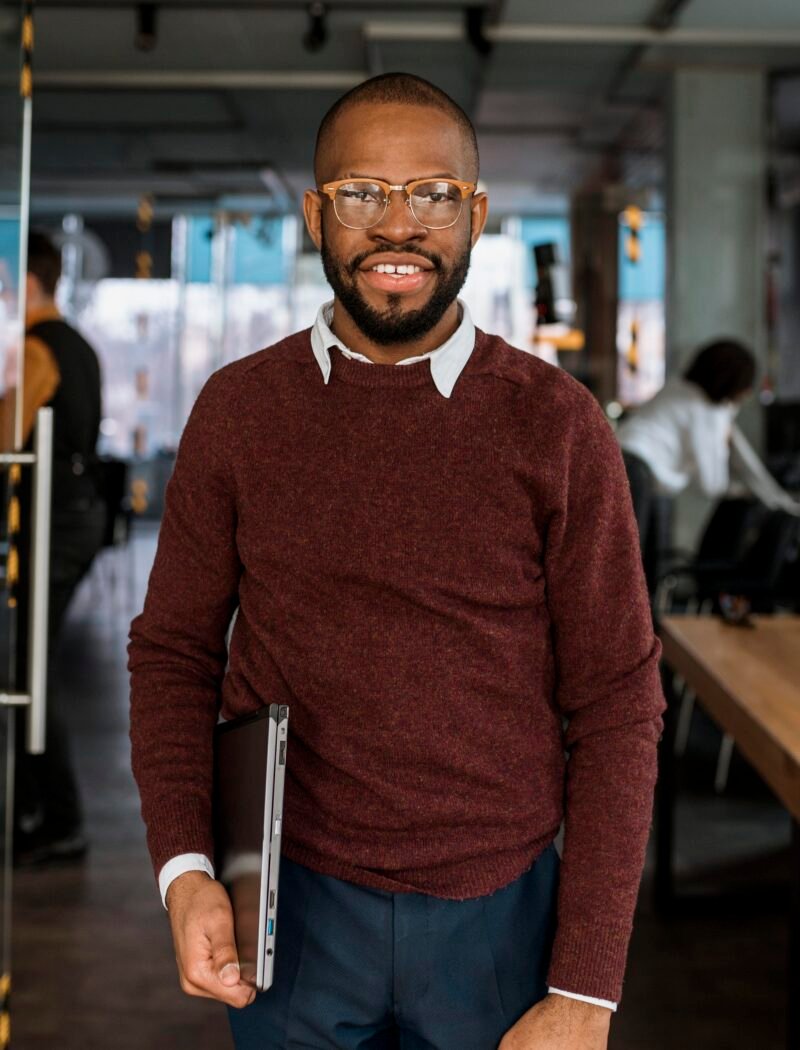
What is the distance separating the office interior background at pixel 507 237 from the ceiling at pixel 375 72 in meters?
0.02

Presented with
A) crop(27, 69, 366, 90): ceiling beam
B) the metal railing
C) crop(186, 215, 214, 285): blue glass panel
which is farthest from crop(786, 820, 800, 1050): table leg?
crop(186, 215, 214, 285): blue glass panel

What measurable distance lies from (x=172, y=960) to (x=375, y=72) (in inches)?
223

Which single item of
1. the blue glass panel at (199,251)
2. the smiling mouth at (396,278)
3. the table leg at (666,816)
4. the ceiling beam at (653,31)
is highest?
the ceiling beam at (653,31)

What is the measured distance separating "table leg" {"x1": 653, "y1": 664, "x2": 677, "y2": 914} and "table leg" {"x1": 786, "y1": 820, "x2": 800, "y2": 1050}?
3.91 feet

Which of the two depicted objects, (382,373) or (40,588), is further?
(40,588)

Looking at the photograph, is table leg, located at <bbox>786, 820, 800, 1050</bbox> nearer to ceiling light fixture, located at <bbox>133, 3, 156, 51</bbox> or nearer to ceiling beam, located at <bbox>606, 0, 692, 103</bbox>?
ceiling beam, located at <bbox>606, 0, 692, 103</bbox>

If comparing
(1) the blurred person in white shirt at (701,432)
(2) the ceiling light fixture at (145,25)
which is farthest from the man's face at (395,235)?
(2) the ceiling light fixture at (145,25)

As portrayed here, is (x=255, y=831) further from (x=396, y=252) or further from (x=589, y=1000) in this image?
(x=396, y=252)

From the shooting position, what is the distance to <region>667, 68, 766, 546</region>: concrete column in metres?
7.86

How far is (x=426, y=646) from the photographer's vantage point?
1.22m

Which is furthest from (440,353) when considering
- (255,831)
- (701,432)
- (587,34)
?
(587,34)

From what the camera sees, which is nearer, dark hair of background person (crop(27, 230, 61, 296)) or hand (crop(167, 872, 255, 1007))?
hand (crop(167, 872, 255, 1007))

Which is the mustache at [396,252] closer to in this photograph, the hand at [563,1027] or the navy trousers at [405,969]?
the navy trousers at [405,969]

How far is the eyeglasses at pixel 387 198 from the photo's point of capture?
121 cm
